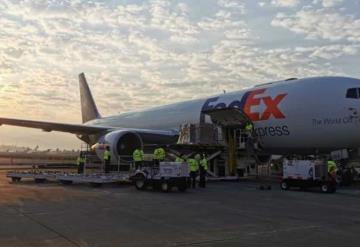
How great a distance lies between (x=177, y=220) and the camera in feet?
30.9

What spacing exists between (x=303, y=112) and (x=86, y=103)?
22338 mm

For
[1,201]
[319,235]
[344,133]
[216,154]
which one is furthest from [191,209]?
[216,154]

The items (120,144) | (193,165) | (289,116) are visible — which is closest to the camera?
(193,165)

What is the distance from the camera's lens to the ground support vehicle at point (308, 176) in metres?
16.4

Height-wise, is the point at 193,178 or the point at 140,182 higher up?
the point at 193,178

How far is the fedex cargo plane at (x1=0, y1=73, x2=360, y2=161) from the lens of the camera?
17.9 meters

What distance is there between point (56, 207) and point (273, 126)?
1105cm

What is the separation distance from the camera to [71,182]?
2038 centimetres

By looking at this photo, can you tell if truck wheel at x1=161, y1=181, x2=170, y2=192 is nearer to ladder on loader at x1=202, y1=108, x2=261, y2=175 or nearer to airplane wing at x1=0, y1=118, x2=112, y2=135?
ladder on loader at x1=202, y1=108, x2=261, y2=175

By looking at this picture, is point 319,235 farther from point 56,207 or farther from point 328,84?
point 328,84

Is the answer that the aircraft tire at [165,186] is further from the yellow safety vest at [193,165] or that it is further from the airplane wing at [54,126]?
the airplane wing at [54,126]

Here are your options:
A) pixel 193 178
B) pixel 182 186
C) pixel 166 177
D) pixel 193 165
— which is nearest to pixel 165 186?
pixel 166 177

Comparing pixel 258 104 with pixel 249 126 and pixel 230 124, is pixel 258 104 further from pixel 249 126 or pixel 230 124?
pixel 230 124

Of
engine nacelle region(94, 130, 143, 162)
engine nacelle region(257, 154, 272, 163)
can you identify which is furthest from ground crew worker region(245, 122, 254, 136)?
engine nacelle region(94, 130, 143, 162)
